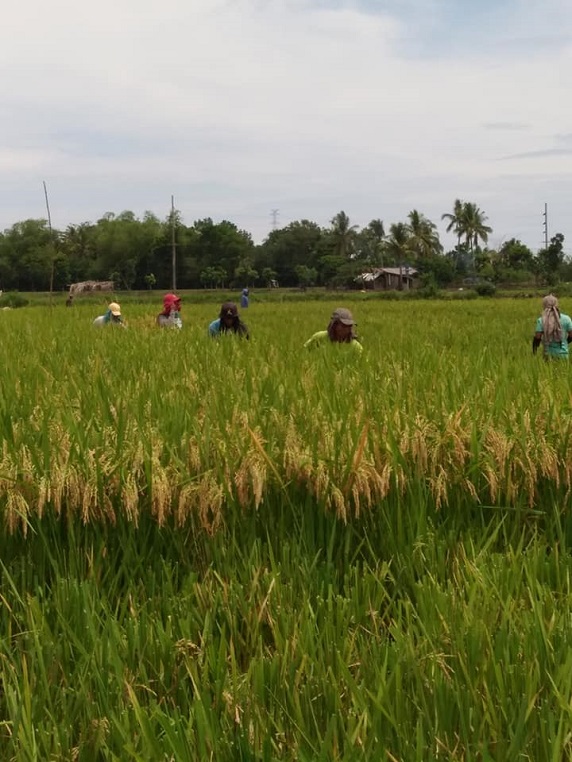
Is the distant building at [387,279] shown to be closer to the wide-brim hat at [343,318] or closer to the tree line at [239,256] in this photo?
the tree line at [239,256]

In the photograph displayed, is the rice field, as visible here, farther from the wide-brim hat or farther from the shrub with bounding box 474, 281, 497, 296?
the shrub with bounding box 474, 281, 497, 296

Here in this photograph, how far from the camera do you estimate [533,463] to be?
2.61m

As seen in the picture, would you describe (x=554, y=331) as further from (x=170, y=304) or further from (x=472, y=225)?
(x=472, y=225)

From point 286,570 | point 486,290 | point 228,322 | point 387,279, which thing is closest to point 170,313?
point 228,322

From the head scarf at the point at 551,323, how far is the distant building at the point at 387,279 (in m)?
53.2

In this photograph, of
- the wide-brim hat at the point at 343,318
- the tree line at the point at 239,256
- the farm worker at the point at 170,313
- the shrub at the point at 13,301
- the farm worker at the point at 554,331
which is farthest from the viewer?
the tree line at the point at 239,256

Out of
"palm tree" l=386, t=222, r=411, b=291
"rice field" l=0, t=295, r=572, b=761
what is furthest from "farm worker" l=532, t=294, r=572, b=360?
"palm tree" l=386, t=222, r=411, b=291

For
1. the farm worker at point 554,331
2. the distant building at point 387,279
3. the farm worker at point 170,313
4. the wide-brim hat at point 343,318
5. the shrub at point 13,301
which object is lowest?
the farm worker at point 554,331

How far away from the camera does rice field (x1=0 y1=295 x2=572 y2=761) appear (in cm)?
→ 144

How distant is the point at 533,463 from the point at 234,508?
47.2 inches

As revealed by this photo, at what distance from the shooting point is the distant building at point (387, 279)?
6068 cm

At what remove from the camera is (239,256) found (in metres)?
66.3

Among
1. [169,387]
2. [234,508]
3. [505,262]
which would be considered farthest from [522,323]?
[505,262]

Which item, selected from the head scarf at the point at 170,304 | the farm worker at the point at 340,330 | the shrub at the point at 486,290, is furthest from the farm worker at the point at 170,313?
the shrub at the point at 486,290
